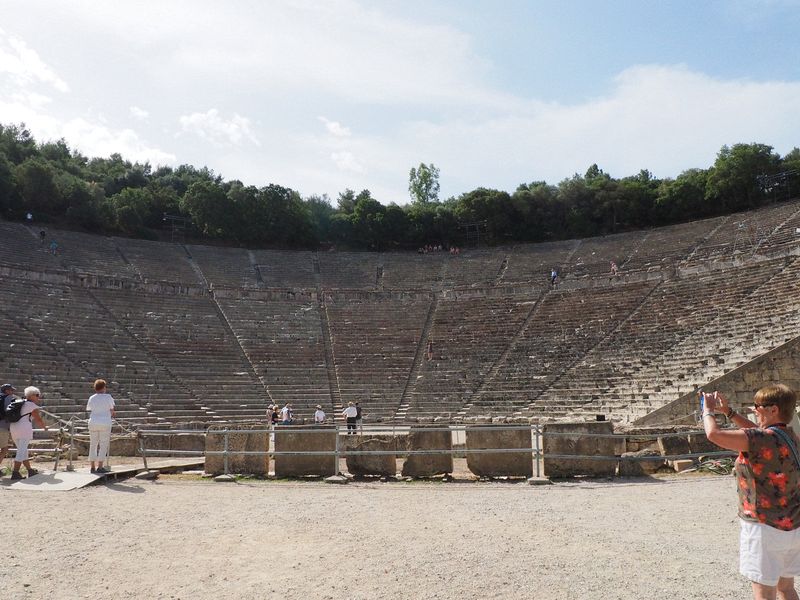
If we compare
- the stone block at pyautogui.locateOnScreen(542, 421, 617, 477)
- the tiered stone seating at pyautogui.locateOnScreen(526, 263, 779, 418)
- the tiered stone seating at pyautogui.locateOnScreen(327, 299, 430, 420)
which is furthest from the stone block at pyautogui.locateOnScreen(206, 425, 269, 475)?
the tiered stone seating at pyautogui.locateOnScreen(526, 263, 779, 418)

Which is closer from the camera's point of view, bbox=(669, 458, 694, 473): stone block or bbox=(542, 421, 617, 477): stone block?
bbox=(542, 421, 617, 477): stone block

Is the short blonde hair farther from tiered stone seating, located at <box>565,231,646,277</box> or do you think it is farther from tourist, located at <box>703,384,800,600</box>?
tiered stone seating, located at <box>565,231,646,277</box>

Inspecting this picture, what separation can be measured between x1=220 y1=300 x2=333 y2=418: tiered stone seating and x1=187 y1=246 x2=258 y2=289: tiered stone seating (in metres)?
4.49

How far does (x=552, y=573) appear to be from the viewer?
4.53 metres

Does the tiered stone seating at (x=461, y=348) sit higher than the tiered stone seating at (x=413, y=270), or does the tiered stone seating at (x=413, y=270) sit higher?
the tiered stone seating at (x=413, y=270)

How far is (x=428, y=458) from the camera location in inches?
388

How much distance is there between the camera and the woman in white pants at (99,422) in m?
8.60

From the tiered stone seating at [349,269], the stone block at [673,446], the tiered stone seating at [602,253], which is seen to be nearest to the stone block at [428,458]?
the stone block at [673,446]

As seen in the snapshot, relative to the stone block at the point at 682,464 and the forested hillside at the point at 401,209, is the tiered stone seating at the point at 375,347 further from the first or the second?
the forested hillside at the point at 401,209

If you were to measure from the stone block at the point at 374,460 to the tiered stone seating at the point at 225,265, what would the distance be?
75.6 feet

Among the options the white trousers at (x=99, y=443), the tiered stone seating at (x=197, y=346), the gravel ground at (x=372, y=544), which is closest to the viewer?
the gravel ground at (x=372, y=544)

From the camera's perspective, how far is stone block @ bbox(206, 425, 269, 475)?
10.0 meters

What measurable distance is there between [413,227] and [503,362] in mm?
23180

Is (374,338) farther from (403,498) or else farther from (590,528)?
(590,528)
